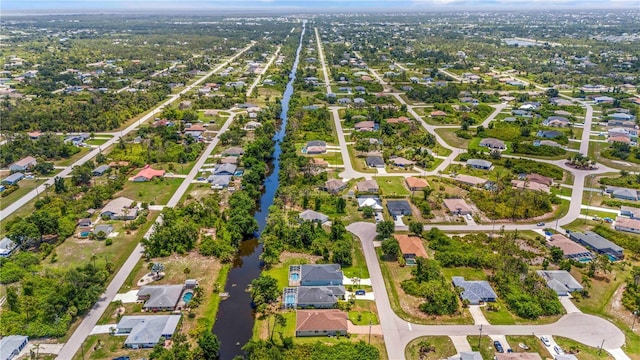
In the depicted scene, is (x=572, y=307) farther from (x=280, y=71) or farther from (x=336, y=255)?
(x=280, y=71)

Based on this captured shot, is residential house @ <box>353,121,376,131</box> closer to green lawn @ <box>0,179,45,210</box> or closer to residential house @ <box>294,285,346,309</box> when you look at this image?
residential house @ <box>294,285,346,309</box>

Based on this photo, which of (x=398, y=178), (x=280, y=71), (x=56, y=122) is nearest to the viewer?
(x=398, y=178)

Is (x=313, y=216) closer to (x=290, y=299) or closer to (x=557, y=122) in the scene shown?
(x=290, y=299)

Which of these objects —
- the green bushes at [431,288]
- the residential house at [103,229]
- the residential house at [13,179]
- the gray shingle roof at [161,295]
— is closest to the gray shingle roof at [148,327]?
the gray shingle roof at [161,295]

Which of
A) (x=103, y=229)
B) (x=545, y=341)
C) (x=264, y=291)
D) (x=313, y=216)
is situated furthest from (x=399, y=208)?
(x=103, y=229)

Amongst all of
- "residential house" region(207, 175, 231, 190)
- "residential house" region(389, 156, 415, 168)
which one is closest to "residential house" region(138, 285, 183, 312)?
"residential house" region(207, 175, 231, 190)

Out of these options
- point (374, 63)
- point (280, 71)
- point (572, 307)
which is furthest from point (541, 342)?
point (374, 63)
